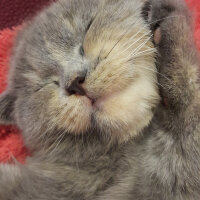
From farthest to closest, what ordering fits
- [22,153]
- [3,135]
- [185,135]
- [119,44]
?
[3,135] < [22,153] < [119,44] < [185,135]

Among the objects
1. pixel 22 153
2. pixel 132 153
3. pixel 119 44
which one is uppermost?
pixel 119 44

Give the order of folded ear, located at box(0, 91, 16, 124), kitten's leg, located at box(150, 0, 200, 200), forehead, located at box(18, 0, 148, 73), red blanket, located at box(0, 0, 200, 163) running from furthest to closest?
red blanket, located at box(0, 0, 200, 163) < folded ear, located at box(0, 91, 16, 124) < forehead, located at box(18, 0, 148, 73) < kitten's leg, located at box(150, 0, 200, 200)

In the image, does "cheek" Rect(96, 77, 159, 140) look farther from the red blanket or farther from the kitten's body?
the red blanket

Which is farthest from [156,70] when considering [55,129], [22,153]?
[22,153]

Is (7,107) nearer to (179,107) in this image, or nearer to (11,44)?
(11,44)

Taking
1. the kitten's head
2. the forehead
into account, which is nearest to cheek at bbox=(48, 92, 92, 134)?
the kitten's head

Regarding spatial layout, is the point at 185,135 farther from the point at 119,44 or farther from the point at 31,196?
the point at 31,196
